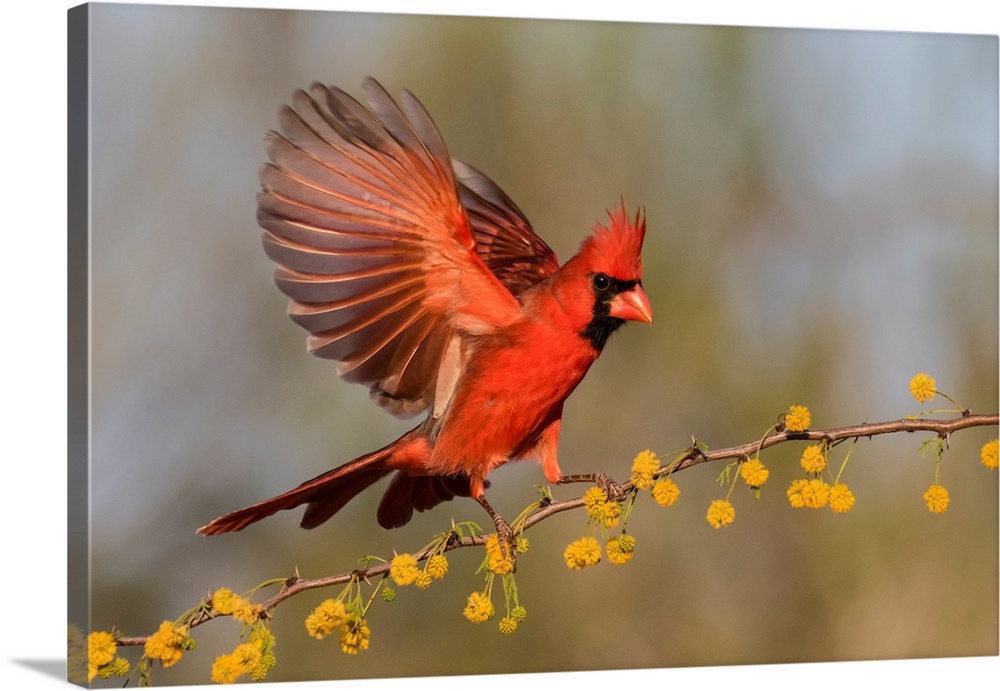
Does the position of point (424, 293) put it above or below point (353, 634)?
above

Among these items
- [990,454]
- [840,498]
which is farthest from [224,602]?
[990,454]

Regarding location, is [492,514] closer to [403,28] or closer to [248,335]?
[248,335]

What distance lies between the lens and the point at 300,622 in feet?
17.8

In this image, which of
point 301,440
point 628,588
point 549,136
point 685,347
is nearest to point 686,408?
point 685,347

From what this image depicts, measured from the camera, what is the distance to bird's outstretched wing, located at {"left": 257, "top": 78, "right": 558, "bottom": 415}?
16.8 feet

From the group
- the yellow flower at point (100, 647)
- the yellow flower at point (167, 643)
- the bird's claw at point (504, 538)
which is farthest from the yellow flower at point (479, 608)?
the yellow flower at point (100, 647)

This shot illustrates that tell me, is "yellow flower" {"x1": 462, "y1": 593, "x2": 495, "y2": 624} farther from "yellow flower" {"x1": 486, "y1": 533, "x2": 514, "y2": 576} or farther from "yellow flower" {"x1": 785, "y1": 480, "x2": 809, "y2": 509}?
"yellow flower" {"x1": 785, "y1": 480, "x2": 809, "y2": 509}

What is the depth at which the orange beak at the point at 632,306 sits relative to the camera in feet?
17.7

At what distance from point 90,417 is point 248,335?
637mm

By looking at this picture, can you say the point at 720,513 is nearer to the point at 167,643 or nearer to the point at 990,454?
the point at 990,454

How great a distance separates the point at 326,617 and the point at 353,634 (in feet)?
0.51

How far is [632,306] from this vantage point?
Answer: 5.41 m

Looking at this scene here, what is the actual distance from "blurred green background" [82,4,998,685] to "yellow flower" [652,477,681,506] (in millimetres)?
373

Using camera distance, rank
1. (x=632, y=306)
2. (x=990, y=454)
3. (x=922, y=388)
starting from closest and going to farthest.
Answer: (x=632, y=306) → (x=922, y=388) → (x=990, y=454)
